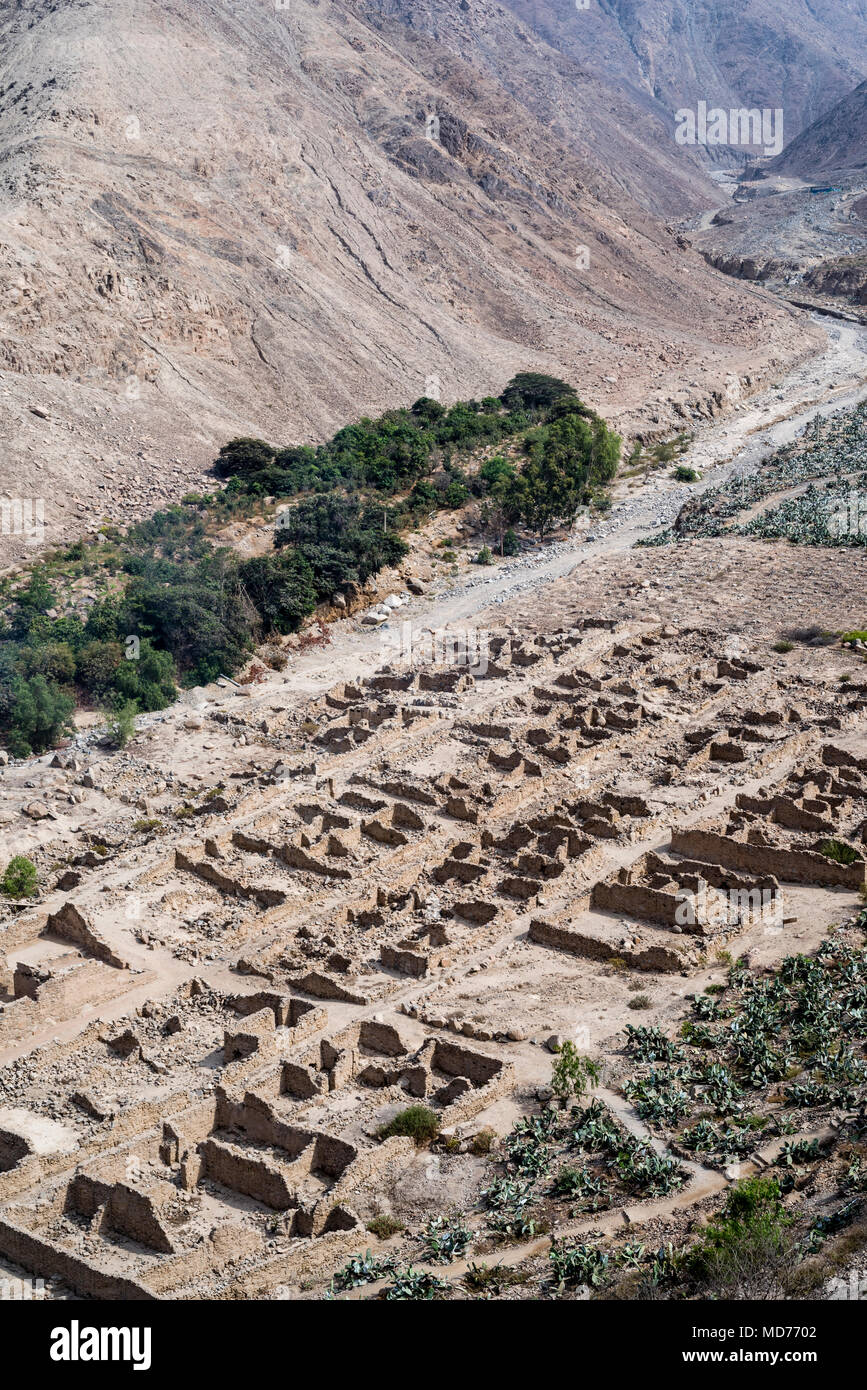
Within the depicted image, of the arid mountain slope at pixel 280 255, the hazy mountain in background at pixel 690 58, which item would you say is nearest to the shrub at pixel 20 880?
the arid mountain slope at pixel 280 255

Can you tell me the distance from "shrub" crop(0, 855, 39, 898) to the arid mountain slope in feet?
65.9

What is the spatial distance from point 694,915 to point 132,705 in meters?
16.6

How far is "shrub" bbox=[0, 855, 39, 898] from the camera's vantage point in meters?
25.5

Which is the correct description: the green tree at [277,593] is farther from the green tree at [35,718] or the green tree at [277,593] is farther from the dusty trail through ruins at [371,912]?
the green tree at [35,718]

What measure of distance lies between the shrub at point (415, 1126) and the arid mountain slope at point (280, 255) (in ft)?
99.8

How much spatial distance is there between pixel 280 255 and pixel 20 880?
151ft

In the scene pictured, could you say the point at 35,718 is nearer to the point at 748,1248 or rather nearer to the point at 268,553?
the point at 268,553

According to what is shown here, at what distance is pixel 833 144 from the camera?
149375mm

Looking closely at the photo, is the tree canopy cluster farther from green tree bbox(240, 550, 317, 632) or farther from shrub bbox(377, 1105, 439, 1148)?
shrub bbox(377, 1105, 439, 1148)

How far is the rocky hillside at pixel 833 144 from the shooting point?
5719 inches

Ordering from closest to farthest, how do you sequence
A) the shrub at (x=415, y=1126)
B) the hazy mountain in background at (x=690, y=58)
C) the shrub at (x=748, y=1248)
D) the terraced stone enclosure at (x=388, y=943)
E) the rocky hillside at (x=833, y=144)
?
the shrub at (x=748, y=1248)
the terraced stone enclosure at (x=388, y=943)
the shrub at (x=415, y=1126)
the rocky hillside at (x=833, y=144)
the hazy mountain in background at (x=690, y=58)

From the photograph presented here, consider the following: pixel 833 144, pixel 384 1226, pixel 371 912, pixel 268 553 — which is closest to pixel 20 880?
pixel 371 912

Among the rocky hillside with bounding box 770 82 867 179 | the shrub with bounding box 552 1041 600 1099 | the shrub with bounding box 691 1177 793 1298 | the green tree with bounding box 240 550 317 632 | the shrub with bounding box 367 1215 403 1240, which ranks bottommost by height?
the shrub with bounding box 367 1215 403 1240

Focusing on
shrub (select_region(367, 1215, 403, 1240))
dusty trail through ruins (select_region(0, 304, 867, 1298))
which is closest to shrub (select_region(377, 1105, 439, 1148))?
dusty trail through ruins (select_region(0, 304, 867, 1298))
